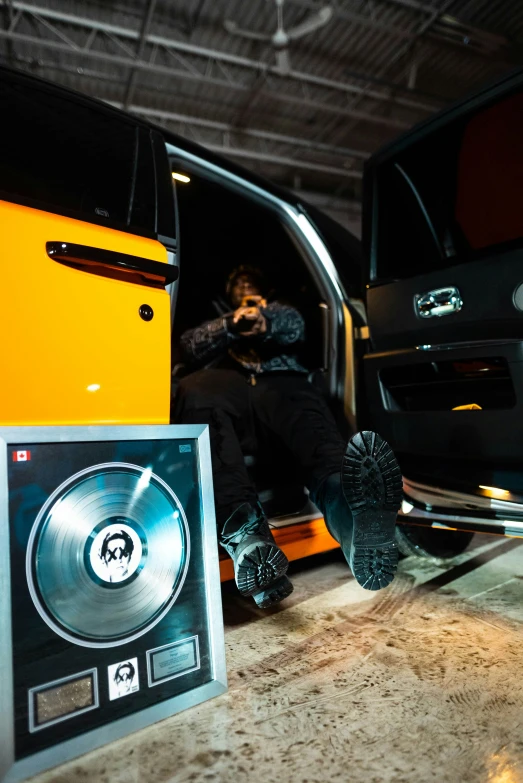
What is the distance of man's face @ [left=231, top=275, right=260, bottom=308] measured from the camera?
2619 millimetres

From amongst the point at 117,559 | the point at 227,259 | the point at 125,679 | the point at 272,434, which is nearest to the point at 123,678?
the point at 125,679

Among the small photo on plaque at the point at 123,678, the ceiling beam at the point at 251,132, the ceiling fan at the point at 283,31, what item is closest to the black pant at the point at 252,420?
the small photo on plaque at the point at 123,678

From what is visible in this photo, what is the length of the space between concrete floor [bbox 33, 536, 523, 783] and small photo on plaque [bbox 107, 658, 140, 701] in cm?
9

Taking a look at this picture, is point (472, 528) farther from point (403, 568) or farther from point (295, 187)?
point (295, 187)

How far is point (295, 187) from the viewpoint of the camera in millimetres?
9047

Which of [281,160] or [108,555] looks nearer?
[108,555]

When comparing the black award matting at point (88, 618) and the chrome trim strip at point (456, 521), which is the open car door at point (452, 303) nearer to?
the chrome trim strip at point (456, 521)

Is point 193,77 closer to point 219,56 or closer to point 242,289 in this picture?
point 219,56

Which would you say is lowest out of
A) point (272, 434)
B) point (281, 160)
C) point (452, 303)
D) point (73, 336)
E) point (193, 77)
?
point (272, 434)

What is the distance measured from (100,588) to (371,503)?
2.46 ft

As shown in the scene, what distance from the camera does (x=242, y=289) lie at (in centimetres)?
262

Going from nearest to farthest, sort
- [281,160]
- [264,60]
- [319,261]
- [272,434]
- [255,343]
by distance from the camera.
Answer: [272,434], [255,343], [319,261], [264,60], [281,160]

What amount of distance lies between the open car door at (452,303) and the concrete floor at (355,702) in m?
0.36

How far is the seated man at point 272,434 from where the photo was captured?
1503 mm
